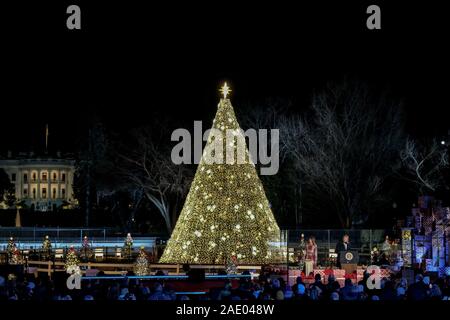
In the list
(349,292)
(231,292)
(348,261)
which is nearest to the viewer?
(231,292)

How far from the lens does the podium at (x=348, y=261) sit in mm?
27734

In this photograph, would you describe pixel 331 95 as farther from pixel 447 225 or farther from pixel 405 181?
pixel 447 225

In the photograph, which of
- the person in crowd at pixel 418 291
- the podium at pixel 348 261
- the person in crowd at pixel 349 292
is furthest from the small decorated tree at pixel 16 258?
the person in crowd at pixel 418 291

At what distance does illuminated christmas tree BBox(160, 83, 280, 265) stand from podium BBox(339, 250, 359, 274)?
9.12 ft

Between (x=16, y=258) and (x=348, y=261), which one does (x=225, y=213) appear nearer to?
(x=348, y=261)

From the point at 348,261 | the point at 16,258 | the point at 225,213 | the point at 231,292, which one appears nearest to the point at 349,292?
the point at 231,292

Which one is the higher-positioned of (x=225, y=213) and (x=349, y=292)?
(x=225, y=213)

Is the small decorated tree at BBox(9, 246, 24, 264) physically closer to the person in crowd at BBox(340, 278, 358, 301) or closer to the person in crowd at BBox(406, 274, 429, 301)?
the person in crowd at BBox(340, 278, 358, 301)

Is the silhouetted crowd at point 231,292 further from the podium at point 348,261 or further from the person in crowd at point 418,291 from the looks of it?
the podium at point 348,261

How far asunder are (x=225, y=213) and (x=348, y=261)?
4.71 metres

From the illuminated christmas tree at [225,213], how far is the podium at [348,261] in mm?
2781

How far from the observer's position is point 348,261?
91.4 ft

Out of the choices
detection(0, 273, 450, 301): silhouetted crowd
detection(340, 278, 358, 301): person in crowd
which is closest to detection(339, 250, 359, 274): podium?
detection(0, 273, 450, 301): silhouetted crowd
